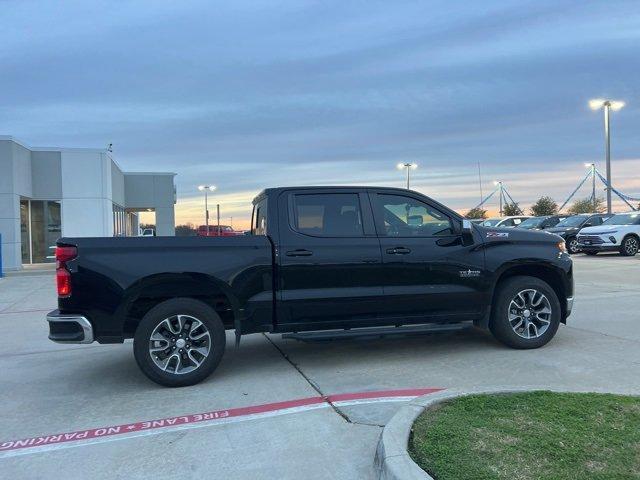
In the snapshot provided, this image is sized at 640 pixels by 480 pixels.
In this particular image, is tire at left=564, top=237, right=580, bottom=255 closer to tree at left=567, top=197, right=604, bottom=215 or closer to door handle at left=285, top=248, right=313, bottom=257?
door handle at left=285, top=248, right=313, bottom=257

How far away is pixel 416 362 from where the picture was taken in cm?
648

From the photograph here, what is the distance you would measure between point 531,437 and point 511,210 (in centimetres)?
7338

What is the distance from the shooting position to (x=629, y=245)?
21672 mm

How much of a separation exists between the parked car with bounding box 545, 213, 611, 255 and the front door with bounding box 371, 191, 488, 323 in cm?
1891

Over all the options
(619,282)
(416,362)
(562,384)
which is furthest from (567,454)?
(619,282)

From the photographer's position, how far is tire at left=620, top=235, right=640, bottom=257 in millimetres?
21641

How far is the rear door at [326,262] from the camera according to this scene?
6121 mm

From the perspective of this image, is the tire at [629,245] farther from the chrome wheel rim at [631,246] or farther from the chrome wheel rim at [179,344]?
the chrome wheel rim at [179,344]

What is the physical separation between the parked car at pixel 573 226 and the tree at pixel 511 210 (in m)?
46.5

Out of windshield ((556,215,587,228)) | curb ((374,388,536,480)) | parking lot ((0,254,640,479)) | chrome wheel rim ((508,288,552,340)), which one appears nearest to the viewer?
curb ((374,388,536,480))

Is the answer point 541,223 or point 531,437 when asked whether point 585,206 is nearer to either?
point 541,223

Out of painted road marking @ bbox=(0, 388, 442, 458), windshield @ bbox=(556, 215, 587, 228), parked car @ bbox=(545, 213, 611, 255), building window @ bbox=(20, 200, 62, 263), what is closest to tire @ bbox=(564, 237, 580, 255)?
parked car @ bbox=(545, 213, 611, 255)

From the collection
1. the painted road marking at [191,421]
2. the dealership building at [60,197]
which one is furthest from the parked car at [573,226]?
the painted road marking at [191,421]

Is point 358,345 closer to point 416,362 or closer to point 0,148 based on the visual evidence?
point 416,362
